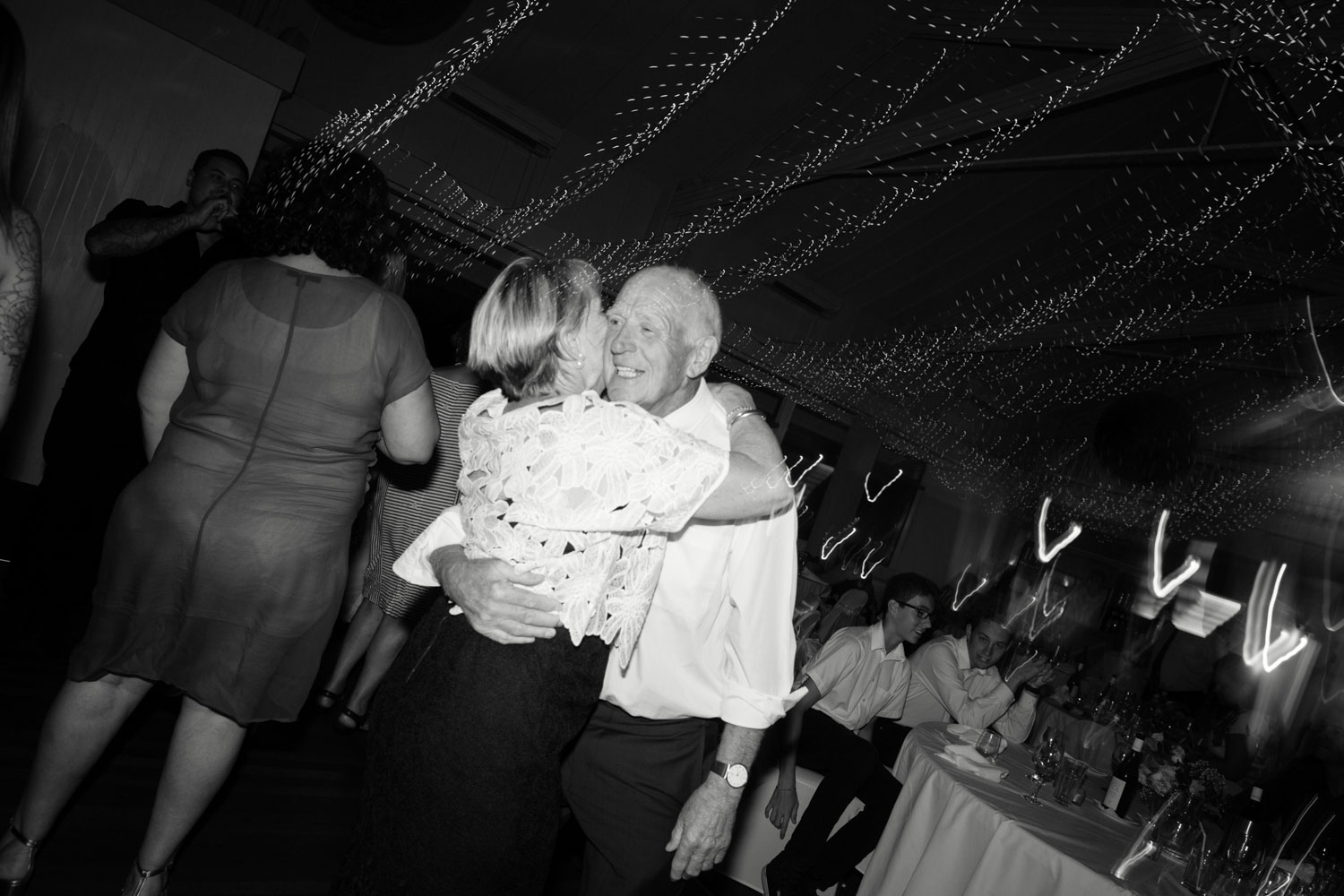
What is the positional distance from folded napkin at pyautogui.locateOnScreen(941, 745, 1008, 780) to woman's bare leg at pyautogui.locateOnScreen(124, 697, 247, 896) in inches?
76.7

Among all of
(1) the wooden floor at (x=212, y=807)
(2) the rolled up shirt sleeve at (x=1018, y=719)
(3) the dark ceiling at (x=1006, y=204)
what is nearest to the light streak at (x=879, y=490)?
(3) the dark ceiling at (x=1006, y=204)

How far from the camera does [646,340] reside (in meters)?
1.14

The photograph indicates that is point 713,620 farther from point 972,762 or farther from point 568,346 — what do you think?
point 972,762

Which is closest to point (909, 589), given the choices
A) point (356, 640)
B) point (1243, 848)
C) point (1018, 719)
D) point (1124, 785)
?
point (1018, 719)

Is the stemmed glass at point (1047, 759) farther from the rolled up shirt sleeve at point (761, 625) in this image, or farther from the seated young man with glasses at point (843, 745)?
the rolled up shirt sleeve at point (761, 625)

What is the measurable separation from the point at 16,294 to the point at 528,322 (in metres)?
0.77

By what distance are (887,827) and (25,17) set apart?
5.04m

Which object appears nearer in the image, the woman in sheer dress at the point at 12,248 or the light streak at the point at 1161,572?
the woman in sheer dress at the point at 12,248

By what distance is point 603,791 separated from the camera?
1.17 meters

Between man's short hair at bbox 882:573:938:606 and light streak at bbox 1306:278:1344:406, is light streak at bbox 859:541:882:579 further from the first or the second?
man's short hair at bbox 882:573:938:606

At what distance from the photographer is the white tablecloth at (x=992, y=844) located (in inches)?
72.5

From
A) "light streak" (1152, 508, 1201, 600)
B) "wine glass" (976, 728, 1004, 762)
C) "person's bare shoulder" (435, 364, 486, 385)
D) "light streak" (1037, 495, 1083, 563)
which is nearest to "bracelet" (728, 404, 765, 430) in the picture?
"person's bare shoulder" (435, 364, 486, 385)

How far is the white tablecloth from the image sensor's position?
72.5 inches

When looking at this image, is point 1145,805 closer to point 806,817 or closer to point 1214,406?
point 806,817
